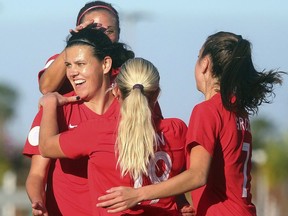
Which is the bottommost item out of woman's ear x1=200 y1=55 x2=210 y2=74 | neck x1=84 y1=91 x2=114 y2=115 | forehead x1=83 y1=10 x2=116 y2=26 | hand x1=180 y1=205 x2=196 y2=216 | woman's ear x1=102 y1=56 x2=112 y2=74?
hand x1=180 y1=205 x2=196 y2=216

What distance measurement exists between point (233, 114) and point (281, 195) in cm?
3680

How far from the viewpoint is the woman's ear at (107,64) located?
7.59 m

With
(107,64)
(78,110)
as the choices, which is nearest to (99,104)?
(78,110)

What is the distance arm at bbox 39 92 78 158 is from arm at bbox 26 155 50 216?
42cm

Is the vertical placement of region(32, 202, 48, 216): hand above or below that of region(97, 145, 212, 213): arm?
below

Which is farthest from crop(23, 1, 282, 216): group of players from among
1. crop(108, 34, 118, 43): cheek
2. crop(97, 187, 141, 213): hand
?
crop(108, 34, 118, 43): cheek

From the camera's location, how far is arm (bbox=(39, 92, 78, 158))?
7066 millimetres

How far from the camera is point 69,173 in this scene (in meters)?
7.56

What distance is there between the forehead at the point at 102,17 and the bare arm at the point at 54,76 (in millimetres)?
607

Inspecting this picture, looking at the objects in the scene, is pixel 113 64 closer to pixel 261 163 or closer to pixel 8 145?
pixel 261 163

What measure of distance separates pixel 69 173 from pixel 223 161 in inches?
45.9

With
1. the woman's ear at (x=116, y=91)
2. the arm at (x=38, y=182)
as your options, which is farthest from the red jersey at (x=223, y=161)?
the arm at (x=38, y=182)

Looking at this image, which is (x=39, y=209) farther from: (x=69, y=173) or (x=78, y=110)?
(x=78, y=110)

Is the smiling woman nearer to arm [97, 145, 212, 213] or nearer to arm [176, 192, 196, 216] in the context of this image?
arm [176, 192, 196, 216]
